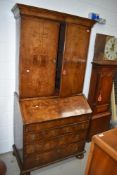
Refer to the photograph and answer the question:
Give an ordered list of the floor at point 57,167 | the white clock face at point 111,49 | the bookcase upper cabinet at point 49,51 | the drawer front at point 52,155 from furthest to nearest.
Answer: the white clock face at point 111,49 < the floor at point 57,167 < the drawer front at point 52,155 < the bookcase upper cabinet at point 49,51

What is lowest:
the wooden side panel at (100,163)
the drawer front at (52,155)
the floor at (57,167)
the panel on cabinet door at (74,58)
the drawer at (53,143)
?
the floor at (57,167)

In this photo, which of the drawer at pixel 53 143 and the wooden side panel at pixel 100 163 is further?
the drawer at pixel 53 143

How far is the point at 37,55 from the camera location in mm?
1852

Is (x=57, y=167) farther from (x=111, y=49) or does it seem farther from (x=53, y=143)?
(x=111, y=49)

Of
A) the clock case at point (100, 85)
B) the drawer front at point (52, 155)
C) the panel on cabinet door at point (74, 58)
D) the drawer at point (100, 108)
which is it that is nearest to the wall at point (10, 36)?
the clock case at point (100, 85)

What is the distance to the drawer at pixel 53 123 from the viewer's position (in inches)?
70.8

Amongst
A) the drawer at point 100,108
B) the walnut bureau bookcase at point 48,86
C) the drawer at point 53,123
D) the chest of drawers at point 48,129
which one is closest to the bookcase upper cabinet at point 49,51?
the walnut bureau bookcase at point 48,86

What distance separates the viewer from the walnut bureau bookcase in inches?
69.7

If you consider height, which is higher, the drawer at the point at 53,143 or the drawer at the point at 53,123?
the drawer at the point at 53,123

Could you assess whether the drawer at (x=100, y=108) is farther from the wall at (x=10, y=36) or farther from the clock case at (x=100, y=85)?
the wall at (x=10, y=36)

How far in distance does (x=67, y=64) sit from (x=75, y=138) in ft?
3.41

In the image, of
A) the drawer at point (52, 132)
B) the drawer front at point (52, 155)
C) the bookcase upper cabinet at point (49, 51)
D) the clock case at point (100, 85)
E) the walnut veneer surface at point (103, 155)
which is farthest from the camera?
the clock case at point (100, 85)

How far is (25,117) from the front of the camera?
178 cm

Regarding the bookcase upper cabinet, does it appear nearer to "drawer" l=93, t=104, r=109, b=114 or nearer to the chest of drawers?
the chest of drawers
